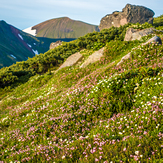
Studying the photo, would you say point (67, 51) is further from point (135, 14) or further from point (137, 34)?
point (135, 14)

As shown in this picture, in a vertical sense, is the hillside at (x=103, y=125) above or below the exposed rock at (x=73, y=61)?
below

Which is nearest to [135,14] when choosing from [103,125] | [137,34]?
[137,34]

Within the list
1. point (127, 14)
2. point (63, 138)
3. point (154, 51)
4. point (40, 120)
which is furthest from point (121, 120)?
point (127, 14)

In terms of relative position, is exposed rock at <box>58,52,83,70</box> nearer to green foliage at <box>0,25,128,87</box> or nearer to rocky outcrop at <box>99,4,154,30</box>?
green foliage at <box>0,25,128,87</box>

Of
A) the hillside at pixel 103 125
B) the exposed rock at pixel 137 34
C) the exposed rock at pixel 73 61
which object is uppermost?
the exposed rock at pixel 137 34

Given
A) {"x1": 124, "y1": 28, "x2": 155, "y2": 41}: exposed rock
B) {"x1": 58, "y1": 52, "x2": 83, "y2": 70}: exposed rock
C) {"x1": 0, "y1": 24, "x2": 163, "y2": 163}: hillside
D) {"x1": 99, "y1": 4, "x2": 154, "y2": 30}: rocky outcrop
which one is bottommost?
{"x1": 0, "y1": 24, "x2": 163, "y2": 163}: hillside

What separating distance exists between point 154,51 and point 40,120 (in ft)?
29.0

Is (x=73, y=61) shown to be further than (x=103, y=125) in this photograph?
Yes

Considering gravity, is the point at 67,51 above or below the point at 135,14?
below

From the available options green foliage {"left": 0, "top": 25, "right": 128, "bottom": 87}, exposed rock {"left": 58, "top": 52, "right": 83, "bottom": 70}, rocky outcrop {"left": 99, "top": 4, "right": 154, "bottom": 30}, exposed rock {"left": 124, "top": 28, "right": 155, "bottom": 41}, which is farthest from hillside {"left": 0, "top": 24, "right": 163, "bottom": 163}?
rocky outcrop {"left": 99, "top": 4, "right": 154, "bottom": 30}

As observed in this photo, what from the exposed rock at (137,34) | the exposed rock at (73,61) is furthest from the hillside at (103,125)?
the exposed rock at (73,61)

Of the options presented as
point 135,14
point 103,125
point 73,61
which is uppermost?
point 135,14

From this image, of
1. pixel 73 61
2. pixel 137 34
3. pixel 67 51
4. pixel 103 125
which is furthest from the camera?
pixel 67 51

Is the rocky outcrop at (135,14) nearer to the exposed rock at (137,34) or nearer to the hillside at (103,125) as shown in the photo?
the exposed rock at (137,34)
